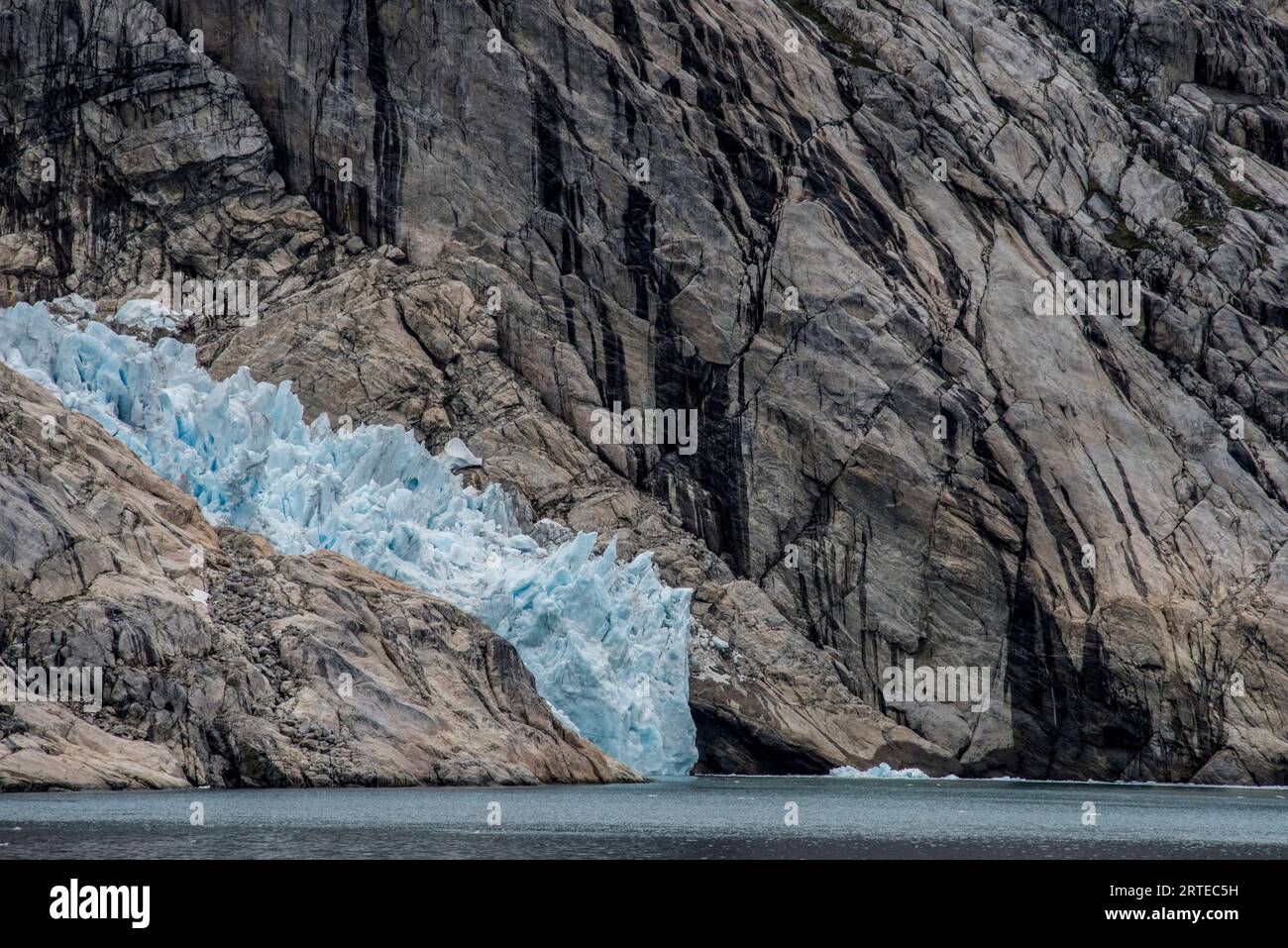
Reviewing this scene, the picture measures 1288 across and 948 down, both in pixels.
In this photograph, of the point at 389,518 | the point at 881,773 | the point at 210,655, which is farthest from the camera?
the point at 881,773

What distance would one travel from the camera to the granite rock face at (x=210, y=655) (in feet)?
139

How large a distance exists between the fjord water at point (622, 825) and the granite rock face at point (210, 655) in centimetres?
130

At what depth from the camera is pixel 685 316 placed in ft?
233

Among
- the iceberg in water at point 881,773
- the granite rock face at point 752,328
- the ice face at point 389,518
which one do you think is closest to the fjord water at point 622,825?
the ice face at point 389,518

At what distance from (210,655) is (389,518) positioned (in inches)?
531

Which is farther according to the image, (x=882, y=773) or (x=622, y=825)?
(x=882, y=773)

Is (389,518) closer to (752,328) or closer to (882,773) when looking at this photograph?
(752,328)

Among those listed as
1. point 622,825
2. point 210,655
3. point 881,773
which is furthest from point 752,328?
point 622,825

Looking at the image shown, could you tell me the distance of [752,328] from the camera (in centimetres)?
7112

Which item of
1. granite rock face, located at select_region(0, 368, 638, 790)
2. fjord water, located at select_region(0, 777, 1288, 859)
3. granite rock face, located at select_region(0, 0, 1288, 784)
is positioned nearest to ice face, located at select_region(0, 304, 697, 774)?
granite rock face, located at select_region(0, 368, 638, 790)

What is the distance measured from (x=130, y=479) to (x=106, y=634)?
358 inches

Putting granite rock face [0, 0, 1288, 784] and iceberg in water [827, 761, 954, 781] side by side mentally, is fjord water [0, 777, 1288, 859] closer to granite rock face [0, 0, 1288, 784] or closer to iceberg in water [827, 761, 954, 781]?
iceberg in water [827, 761, 954, 781]

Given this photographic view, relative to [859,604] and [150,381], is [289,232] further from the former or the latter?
[859,604]
